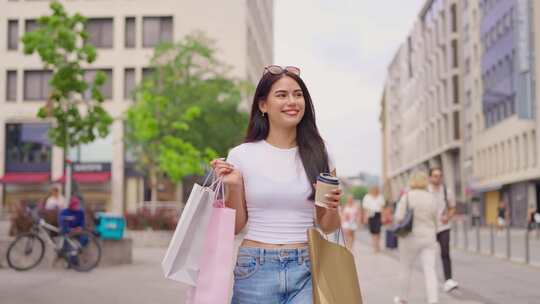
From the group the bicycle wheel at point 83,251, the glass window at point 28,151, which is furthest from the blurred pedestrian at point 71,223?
the glass window at point 28,151

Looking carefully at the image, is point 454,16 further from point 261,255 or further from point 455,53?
point 261,255

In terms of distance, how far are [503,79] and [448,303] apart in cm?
4491

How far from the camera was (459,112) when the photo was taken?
67438 millimetres

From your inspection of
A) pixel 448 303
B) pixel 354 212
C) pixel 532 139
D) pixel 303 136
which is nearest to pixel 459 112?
pixel 532 139

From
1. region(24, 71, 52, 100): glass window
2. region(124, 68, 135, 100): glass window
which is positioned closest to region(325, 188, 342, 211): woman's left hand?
region(124, 68, 135, 100): glass window

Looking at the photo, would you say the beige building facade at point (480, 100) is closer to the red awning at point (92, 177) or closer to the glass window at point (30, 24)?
the red awning at point (92, 177)

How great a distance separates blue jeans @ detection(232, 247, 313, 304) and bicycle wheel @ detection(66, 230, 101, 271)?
1228 centimetres

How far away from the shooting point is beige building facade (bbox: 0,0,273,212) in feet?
183

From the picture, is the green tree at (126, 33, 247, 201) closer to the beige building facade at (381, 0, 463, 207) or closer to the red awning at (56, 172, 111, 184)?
the red awning at (56, 172, 111, 184)

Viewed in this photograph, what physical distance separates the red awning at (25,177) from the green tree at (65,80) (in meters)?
34.5

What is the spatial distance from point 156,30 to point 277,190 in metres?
54.9

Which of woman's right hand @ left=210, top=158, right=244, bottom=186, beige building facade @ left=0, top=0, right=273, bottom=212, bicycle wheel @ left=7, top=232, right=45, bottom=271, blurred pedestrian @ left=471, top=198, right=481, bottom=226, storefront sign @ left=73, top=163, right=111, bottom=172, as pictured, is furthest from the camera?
blurred pedestrian @ left=471, top=198, right=481, bottom=226

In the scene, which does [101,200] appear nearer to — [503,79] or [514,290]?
[503,79]

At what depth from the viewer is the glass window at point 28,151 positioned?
55969 mm
